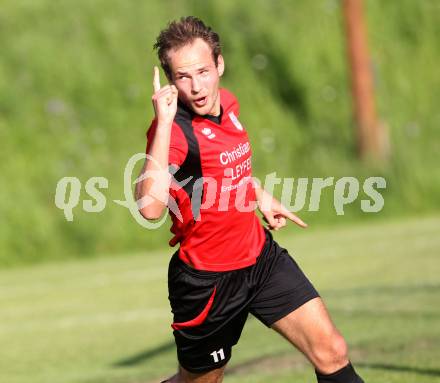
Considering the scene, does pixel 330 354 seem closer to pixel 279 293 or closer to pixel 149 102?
pixel 279 293

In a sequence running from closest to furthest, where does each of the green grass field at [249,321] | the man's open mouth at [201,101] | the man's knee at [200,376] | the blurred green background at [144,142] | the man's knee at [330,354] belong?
the man's open mouth at [201,101], the man's knee at [330,354], the man's knee at [200,376], the green grass field at [249,321], the blurred green background at [144,142]

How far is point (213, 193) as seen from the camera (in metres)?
5.83

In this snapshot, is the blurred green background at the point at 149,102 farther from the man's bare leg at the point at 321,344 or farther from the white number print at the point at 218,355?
the man's bare leg at the point at 321,344

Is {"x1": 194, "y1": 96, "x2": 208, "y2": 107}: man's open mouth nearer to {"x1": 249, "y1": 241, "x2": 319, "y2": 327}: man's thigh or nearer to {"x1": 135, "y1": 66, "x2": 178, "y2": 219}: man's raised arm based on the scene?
{"x1": 135, "y1": 66, "x2": 178, "y2": 219}: man's raised arm

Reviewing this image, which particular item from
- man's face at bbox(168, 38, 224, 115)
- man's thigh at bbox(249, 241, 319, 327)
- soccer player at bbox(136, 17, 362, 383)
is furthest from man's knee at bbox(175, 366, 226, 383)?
man's face at bbox(168, 38, 224, 115)

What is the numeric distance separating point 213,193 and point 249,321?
20.5ft

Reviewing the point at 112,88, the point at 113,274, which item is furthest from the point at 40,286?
the point at 112,88

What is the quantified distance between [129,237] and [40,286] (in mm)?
3764

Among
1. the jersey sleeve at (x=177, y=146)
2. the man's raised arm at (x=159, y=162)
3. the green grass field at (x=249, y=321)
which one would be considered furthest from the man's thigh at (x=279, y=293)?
the green grass field at (x=249, y=321)

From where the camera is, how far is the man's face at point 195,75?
18.5ft

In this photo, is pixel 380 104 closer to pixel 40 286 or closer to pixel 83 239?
pixel 83 239

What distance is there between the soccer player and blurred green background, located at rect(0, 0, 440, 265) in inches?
544

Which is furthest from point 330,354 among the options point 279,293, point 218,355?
point 218,355

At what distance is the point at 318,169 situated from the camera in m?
21.8
